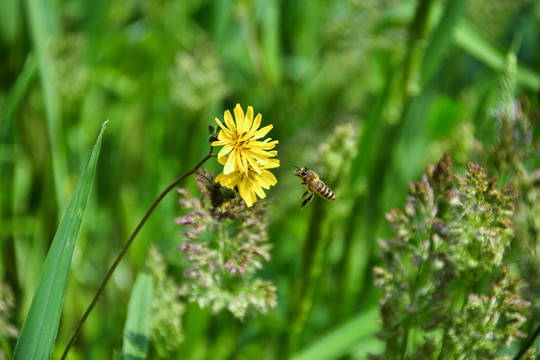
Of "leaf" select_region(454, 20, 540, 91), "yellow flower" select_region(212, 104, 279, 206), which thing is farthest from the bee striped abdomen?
"leaf" select_region(454, 20, 540, 91)

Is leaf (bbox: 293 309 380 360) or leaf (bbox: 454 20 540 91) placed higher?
leaf (bbox: 454 20 540 91)

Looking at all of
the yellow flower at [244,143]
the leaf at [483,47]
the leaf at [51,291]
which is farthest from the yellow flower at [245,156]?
the leaf at [483,47]

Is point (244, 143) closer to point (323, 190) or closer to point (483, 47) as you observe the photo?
point (323, 190)

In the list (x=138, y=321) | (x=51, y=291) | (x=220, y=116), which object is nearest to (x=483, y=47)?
(x=220, y=116)

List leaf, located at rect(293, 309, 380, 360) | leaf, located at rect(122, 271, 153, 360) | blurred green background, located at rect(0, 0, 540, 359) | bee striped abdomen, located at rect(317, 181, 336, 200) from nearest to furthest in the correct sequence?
1. leaf, located at rect(122, 271, 153, 360)
2. bee striped abdomen, located at rect(317, 181, 336, 200)
3. leaf, located at rect(293, 309, 380, 360)
4. blurred green background, located at rect(0, 0, 540, 359)

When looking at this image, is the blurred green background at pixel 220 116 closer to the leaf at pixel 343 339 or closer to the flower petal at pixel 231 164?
the leaf at pixel 343 339

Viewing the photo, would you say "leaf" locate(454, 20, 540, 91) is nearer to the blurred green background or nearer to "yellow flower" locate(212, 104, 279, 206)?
the blurred green background
